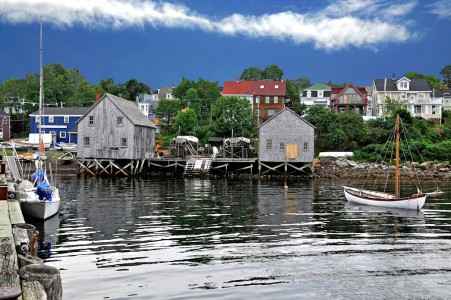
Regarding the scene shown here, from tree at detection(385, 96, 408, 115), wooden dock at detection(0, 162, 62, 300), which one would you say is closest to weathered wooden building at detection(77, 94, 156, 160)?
tree at detection(385, 96, 408, 115)

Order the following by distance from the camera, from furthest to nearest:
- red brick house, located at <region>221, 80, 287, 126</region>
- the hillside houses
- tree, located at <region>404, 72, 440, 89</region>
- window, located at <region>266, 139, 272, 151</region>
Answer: tree, located at <region>404, 72, 440, 89</region> < red brick house, located at <region>221, 80, 287, 126</region> < the hillside houses < window, located at <region>266, 139, 272, 151</region>

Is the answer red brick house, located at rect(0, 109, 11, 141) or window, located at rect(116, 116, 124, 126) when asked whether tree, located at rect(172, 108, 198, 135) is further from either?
red brick house, located at rect(0, 109, 11, 141)

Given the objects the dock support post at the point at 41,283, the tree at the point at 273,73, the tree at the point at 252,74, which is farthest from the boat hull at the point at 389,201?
the tree at the point at 252,74

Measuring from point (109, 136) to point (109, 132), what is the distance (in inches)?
18.8

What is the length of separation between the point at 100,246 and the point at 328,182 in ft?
125

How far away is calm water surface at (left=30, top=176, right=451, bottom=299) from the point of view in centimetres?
1559

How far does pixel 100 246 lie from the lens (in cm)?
2103

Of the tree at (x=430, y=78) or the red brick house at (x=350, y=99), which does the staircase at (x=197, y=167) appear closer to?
the red brick house at (x=350, y=99)

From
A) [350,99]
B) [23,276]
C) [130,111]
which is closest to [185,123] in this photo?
[130,111]

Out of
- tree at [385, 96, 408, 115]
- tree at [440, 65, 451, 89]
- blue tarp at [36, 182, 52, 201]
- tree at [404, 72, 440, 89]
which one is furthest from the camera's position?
tree at [440, 65, 451, 89]

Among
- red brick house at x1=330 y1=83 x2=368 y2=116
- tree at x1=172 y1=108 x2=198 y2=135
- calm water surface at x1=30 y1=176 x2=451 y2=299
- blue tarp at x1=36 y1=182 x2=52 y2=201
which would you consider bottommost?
calm water surface at x1=30 y1=176 x2=451 y2=299

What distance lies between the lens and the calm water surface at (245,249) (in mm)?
15586

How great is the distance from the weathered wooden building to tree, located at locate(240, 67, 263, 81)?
72902 mm

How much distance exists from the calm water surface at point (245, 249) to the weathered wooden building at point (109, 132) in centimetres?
2337
